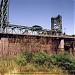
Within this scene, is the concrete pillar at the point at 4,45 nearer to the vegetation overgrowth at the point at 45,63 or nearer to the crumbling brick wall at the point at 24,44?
the crumbling brick wall at the point at 24,44

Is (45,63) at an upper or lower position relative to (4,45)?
lower

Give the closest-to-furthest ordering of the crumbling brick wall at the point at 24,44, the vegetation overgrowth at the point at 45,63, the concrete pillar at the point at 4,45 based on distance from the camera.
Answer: the vegetation overgrowth at the point at 45,63
the concrete pillar at the point at 4,45
the crumbling brick wall at the point at 24,44

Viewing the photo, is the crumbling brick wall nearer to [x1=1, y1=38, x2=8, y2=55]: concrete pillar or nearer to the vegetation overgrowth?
[x1=1, y1=38, x2=8, y2=55]: concrete pillar

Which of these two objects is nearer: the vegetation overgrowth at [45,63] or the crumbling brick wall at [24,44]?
the vegetation overgrowth at [45,63]

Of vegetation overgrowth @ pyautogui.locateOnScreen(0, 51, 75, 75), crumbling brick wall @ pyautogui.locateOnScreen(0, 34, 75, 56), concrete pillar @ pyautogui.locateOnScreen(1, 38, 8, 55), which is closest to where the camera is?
vegetation overgrowth @ pyautogui.locateOnScreen(0, 51, 75, 75)

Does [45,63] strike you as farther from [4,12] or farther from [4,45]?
[4,12]

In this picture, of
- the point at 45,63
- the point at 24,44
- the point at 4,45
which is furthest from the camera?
the point at 24,44

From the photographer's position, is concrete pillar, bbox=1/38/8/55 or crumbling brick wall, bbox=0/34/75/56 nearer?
concrete pillar, bbox=1/38/8/55

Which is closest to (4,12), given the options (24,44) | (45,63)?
(24,44)

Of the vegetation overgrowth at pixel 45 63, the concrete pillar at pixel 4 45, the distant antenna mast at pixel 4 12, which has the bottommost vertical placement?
the vegetation overgrowth at pixel 45 63

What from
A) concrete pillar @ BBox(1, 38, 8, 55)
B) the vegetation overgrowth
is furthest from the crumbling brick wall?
the vegetation overgrowth

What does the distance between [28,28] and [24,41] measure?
14.3 feet

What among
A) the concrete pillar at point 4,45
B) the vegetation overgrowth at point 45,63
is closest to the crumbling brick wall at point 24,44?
the concrete pillar at point 4,45

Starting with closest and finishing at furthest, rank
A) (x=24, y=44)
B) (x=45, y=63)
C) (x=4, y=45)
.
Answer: (x=45, y=63), (x=4, y=45), (x=24, y=44)
